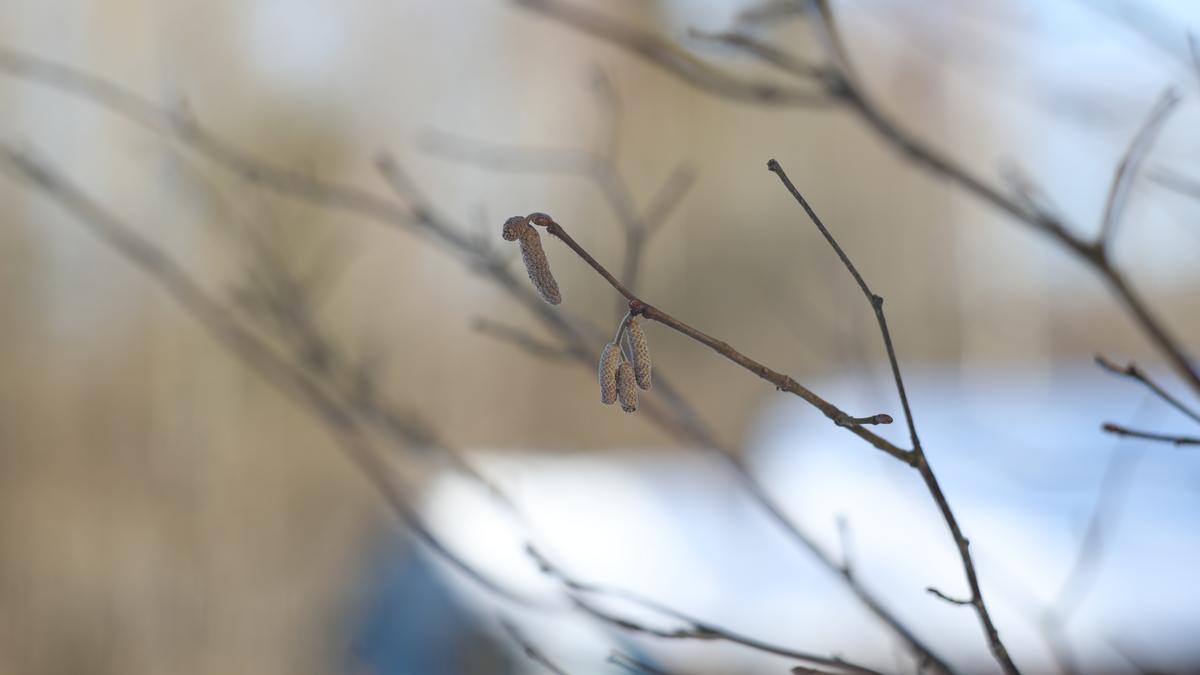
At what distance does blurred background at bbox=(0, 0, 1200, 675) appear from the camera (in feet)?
3.35

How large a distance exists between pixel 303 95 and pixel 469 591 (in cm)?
215

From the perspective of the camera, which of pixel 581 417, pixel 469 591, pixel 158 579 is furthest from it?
pixel 581 417

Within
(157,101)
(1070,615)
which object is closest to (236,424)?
(157,101)

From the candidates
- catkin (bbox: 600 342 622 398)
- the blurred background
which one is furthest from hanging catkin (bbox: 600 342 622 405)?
the blurred background

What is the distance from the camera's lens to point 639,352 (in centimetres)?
30

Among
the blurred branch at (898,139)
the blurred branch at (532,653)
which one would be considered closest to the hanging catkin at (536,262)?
the blurred branch at (532,653)

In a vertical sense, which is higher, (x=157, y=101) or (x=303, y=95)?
(x=303, y=95)

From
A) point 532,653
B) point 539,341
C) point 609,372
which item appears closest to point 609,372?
point 609,372

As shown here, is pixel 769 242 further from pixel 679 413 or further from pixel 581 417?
pixel 679 413

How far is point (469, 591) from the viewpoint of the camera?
1388 mm

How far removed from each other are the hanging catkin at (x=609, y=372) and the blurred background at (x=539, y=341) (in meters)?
0.24

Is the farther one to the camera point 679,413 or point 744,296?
point 744,296

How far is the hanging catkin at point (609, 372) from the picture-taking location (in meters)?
0.30

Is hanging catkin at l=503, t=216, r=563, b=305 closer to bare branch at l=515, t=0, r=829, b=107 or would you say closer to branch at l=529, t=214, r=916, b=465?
branch at l=529, t=214, r=916, b=465
